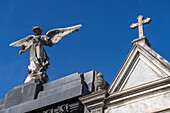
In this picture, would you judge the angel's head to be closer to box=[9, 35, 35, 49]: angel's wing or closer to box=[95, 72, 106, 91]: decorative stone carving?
box=[9, 35, 35, 49]: angel's wing

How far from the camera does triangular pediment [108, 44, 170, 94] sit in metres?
11.7

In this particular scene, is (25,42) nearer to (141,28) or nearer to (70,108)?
(70,108)

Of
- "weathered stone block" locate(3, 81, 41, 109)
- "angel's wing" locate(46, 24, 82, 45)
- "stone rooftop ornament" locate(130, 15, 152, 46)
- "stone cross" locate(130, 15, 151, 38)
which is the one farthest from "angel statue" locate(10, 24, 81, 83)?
"stone rooftop ornament" locate(130, 15, 152, 46)

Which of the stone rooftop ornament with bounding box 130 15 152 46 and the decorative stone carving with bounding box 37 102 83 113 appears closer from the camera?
the decorative stone carving with bounding box 37 102 83 113

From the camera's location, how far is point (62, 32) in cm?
1536

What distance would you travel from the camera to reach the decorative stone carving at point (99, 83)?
479 inches

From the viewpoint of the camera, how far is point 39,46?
1525cm

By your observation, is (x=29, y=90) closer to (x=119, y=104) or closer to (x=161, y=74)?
(x=119, y=104)

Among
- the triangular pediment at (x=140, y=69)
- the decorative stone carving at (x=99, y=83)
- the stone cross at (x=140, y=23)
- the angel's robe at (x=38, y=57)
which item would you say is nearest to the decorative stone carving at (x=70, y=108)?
the decorative stone carving at (x=99, y=83)

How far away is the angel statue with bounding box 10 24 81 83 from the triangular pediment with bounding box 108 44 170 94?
2.95 metres

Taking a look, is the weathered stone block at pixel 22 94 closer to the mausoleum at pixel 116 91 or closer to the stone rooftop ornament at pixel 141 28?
the mausoleum at pixel 116 91

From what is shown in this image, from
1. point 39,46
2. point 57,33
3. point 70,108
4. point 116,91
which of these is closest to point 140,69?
point 116,91

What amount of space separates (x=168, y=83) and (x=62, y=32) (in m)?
5.53

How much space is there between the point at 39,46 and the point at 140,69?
467 centimetres
